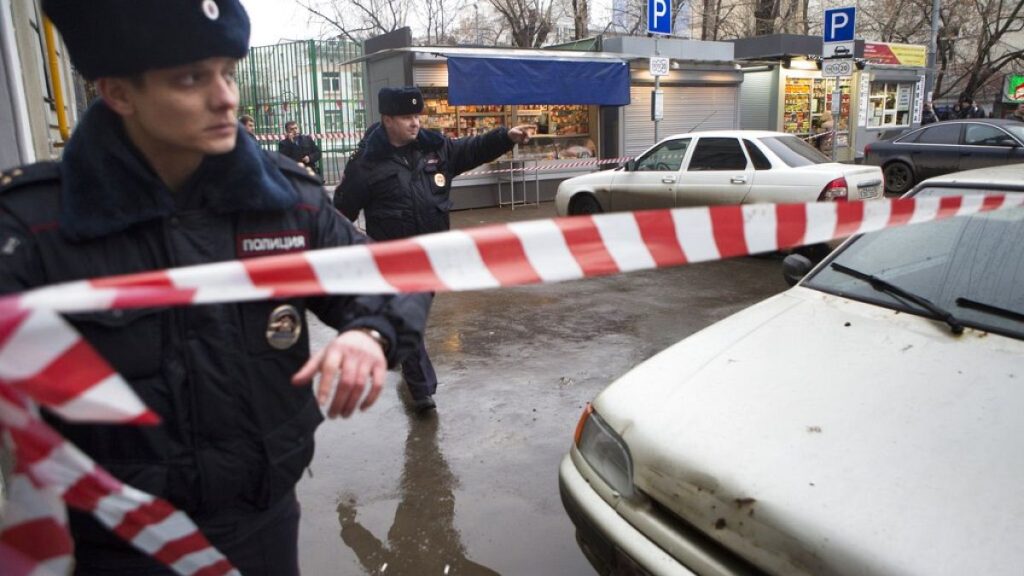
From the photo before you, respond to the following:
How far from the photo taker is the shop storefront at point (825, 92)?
62.8 feet

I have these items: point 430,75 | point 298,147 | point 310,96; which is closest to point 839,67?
point 430,75

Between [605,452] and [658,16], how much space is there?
10691 mm

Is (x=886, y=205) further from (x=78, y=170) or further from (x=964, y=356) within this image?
(x=78, y=170)

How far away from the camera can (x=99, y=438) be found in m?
1.36

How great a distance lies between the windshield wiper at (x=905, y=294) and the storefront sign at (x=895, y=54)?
2044cm

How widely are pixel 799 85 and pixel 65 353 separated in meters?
21.8

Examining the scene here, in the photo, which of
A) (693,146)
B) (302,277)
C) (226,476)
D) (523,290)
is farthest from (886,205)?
(693,146)

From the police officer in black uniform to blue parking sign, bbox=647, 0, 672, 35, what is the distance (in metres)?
11.1

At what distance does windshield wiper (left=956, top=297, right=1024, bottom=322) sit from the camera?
252cm

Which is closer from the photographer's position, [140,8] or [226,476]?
[140,8]

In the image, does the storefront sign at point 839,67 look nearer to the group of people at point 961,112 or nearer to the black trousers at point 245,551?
the black trousers at point 245,551

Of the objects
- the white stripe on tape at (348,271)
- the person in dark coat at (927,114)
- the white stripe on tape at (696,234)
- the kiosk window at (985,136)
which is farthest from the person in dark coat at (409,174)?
the person in dark coat at (927,114)

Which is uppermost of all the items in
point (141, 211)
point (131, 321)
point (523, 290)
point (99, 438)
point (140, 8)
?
point (140, 8)

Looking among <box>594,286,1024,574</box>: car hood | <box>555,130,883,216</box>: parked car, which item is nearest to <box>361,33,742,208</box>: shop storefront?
<box>555,130,883,216</box>: parked car
